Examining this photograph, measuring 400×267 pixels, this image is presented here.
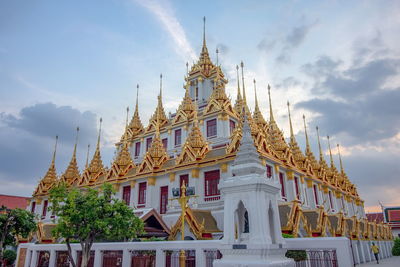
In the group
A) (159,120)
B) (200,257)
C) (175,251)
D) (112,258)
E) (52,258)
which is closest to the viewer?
(200,257)

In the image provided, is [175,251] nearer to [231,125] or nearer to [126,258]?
[126,258]

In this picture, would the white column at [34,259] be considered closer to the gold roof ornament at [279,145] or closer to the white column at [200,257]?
the white column at [200,257]

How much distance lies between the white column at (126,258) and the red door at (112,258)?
534 millimetres

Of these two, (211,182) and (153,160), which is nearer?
(211,182)

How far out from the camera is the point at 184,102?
33156 millimetres

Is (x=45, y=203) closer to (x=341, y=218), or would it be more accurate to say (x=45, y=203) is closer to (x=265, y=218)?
(x=341, y=218)

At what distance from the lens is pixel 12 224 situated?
16.5 m

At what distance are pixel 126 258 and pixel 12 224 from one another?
280 inches

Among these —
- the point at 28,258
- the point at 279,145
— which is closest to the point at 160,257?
the point at 28,258

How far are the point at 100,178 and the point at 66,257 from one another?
14.2m

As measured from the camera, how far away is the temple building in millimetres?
Result: 19766

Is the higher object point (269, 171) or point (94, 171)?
point (94, 171)

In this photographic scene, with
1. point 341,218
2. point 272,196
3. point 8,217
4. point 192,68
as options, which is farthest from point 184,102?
point 272,196

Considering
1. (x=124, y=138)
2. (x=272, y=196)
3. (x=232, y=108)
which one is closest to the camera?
(x=272, y=196)
